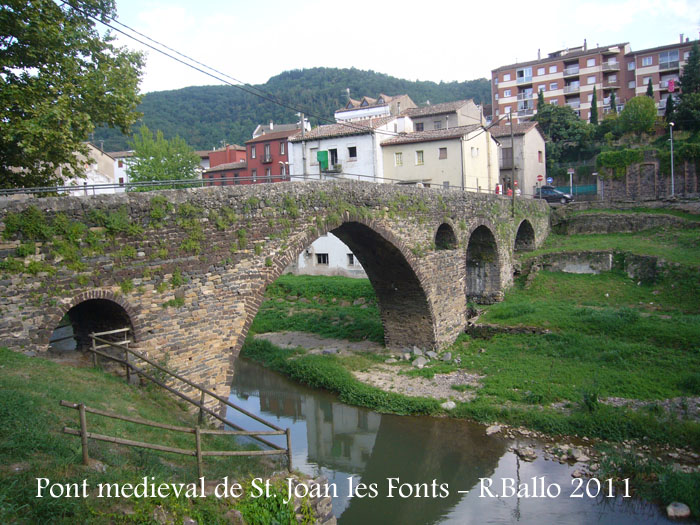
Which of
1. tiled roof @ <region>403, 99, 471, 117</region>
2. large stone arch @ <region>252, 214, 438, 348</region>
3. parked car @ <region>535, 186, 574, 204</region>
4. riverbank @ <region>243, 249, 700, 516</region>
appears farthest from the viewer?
tiled roof @ <region>403, 99, 471, 117</region>

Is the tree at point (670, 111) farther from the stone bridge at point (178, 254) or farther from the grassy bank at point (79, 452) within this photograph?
the grassy bank at point (79, 452)

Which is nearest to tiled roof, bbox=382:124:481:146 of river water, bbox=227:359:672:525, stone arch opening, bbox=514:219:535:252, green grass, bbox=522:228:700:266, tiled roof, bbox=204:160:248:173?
stone arch opening, bbox=514:219:535:252

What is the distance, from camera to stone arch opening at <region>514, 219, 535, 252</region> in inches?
1035

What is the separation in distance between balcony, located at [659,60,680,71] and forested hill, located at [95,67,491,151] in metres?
25.5

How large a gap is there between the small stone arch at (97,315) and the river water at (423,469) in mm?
4612

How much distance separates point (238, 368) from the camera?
1812 cm

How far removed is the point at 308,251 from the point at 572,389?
61.1 ft

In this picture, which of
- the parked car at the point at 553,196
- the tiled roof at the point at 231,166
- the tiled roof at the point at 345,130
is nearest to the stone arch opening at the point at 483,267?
the tiled roof at the point at 345,130

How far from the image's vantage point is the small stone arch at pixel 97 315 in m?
8.02

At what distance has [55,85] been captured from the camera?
10.6 meters

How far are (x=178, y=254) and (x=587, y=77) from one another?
4628cm

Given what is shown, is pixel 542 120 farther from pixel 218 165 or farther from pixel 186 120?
pixel 186 120

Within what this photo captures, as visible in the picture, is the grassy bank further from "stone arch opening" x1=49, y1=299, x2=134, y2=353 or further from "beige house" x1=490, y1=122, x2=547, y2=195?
"beige house" x1=490, y1=122, x2=547, y2=195

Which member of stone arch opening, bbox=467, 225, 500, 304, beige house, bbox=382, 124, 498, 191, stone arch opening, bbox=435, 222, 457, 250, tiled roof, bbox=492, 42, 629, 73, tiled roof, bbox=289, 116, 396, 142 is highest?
tiled roof, bbox=492, 42, 629, 73
